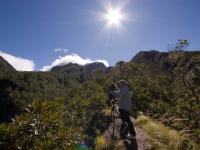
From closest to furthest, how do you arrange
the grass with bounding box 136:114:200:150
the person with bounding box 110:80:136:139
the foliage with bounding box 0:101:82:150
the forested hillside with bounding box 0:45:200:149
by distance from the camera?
the foliage with bounding box 0:101:82:150 < the forested hillside with bounding box 0:45:200:149 < the grass with bounding box 136:114:200:150 < the person with bounding box 110:80:136:139

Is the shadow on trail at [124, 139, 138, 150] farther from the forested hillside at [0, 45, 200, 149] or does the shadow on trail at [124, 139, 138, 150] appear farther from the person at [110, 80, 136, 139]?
the forested hillside at [0, 45, 200, 149]

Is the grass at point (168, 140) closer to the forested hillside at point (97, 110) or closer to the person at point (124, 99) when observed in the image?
the forested hillside at point (97, 110)

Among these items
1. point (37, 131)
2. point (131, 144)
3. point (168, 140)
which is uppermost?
point (37, 131)

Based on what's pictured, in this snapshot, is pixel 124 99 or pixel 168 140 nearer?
pixel 168 140

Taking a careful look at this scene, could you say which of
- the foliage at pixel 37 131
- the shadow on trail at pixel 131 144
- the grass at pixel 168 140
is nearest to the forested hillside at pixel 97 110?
the foliage at pixel 37 131

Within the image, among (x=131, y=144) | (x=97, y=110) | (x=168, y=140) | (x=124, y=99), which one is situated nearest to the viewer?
(x=168, y=140)

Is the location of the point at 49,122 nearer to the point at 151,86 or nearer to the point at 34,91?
the point at 151,86

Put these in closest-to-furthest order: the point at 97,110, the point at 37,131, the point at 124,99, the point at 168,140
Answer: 1. the point at 37,131
2. the point at 168,140
3. the point at 124,99
4. the point at 97,110

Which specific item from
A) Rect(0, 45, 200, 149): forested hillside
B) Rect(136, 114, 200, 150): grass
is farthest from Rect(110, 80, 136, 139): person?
Rect(0, 45, 200, 149): forested hillside

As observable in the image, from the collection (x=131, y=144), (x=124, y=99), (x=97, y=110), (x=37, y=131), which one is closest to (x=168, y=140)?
(x=131, y=144)

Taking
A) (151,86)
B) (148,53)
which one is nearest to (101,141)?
(151,86)

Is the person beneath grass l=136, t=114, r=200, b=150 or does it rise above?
above

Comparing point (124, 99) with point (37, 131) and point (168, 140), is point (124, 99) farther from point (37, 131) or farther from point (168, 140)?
point (37, 131)

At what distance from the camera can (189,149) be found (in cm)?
700
